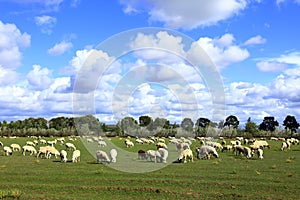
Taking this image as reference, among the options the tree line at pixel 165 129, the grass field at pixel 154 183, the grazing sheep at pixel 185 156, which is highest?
the tree line at pixel 165 129

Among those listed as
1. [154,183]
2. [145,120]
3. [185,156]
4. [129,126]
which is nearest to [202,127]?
[145,120]

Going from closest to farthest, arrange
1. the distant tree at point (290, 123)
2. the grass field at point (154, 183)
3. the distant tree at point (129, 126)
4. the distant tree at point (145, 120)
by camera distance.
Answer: the grass field at point (154, 183) < the distant tree at point (129, 126) < the distant tree at point (145, 120) < the distant tree at point (290, 123)

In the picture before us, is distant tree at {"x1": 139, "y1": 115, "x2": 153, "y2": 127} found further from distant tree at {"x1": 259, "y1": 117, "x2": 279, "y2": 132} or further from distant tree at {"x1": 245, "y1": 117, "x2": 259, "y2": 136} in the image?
distant tree at {"x1": 259, "y1": 117, "x2": 279, "y2": 132}

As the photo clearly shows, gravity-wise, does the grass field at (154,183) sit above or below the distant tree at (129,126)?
below

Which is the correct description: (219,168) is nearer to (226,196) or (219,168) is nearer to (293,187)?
(293,187)

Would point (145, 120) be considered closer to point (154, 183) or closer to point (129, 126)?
point (129, 126)

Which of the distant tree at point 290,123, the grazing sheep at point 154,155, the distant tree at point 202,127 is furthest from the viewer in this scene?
the distant tree at point 290,123

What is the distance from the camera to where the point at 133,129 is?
92938mm

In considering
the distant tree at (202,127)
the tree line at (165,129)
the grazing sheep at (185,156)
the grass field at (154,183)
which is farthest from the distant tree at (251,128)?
the grass field at (154,183)

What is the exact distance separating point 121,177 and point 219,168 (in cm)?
791

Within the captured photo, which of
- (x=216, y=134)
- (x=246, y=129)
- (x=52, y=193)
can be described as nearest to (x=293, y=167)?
(x=52, y=193)

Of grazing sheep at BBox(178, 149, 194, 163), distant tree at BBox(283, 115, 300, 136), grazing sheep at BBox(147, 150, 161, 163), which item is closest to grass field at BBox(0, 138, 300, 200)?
grazing sheep at BBox(147, 150, 161, 163)

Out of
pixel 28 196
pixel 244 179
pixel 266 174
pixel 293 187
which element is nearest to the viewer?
pixel 28 196

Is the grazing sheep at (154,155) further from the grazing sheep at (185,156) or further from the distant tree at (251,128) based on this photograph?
the distant tree at (251,128)
